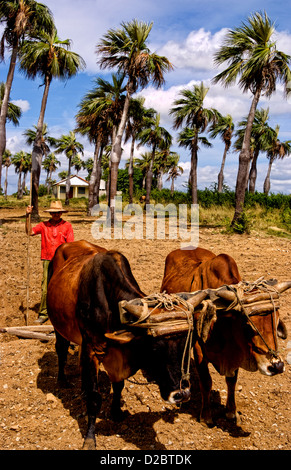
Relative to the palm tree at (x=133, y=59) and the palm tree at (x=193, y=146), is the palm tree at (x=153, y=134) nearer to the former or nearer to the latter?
the palm tree at (x=193, y=146)

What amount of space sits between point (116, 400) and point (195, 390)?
1187 millimetres

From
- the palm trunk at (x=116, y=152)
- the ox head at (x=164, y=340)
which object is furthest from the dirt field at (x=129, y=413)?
the palm trunk at (x=116, y=152)

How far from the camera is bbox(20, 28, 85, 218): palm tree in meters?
20.9

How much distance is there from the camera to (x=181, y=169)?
72312 mm

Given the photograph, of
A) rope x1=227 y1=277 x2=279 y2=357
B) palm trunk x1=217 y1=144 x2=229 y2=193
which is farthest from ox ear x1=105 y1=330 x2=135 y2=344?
palm trunk x1=217 y1=144 x2=229 y2=193

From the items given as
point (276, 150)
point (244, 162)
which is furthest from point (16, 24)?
point (276, 150)

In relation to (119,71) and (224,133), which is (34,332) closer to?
(119,71)

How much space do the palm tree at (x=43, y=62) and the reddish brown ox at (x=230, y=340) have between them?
17829 mm

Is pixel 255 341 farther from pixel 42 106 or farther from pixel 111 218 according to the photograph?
pixel 42 106

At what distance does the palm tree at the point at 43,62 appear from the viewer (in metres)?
20.9

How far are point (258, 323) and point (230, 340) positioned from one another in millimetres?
458

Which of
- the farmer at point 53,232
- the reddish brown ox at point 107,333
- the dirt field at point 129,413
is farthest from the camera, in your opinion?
the farmer at point 53,232

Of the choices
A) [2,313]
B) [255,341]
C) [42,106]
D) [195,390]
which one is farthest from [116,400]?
[42,106]

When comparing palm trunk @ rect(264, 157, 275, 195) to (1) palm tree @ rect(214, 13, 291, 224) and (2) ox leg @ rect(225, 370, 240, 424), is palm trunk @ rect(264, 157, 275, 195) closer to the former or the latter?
(1) palm tree @ rect(214, 13, 291, 224)
